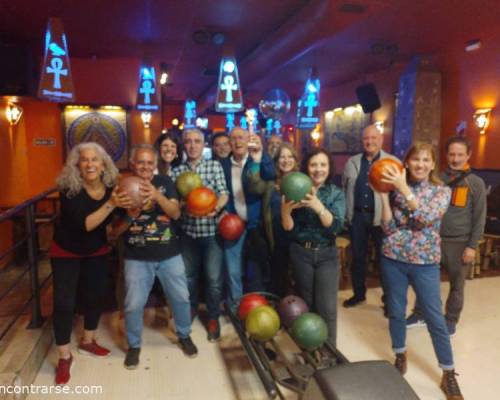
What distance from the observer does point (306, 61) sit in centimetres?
809

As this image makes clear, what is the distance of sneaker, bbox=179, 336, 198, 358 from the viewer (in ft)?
8.78

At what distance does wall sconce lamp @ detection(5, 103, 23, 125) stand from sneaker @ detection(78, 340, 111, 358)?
4.52m

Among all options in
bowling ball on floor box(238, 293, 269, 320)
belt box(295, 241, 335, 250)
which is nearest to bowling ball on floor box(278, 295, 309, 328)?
bowling ball on floor box(238, 293, 269, 320)

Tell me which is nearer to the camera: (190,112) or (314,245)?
(314,245)

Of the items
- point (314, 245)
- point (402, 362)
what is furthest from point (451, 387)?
point (314, 245)

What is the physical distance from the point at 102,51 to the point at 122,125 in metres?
1.19

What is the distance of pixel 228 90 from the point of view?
5395 millimetres

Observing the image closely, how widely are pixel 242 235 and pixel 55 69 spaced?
2.91m

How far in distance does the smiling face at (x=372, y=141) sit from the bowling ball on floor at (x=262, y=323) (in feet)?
5.62

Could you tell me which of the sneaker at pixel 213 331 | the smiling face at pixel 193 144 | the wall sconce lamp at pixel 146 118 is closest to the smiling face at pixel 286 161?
the smiling face at pixel 193 144

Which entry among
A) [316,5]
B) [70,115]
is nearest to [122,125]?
[70,115]

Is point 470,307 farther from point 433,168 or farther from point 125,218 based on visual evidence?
point 125,218

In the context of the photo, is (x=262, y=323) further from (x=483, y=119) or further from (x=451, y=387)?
(x=483, y=119)

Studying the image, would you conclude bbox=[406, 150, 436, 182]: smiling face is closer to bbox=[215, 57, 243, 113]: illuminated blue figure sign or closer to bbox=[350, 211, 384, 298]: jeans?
bbox=[350, 211, 384, 298]: jeans
